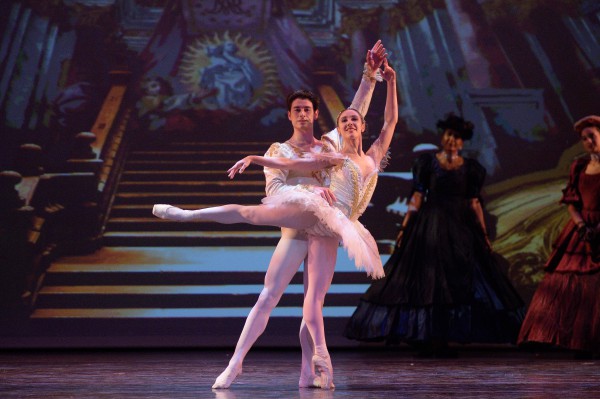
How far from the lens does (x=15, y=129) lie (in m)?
6.07

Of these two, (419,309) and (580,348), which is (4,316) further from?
(580,348)

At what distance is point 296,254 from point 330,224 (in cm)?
20

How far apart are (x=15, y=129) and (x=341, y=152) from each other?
118 inches

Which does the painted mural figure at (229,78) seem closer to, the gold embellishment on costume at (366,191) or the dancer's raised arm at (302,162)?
the gold embellishment on costume at (366,191)

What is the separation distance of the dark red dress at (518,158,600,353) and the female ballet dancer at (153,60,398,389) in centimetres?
198

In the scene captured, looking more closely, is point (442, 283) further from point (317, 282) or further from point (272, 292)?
point (272, 292)

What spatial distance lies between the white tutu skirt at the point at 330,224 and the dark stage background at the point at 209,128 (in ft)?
8.10

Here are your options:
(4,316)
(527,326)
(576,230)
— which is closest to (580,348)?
(527,326)

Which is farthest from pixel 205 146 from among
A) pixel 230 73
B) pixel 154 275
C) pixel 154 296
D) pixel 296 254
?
pixel 296 254

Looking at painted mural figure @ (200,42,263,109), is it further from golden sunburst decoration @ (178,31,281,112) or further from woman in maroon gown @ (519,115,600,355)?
woman in maroon gown @ (519,115,600,355)

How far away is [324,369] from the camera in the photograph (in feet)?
11.9

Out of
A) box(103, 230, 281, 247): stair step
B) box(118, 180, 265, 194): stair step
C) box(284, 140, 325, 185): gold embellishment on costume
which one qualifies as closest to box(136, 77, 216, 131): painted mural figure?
box(118, 180, 265, 194): stair step

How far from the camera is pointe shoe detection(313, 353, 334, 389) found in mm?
3598

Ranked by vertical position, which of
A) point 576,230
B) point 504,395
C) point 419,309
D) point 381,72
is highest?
point 381,72
